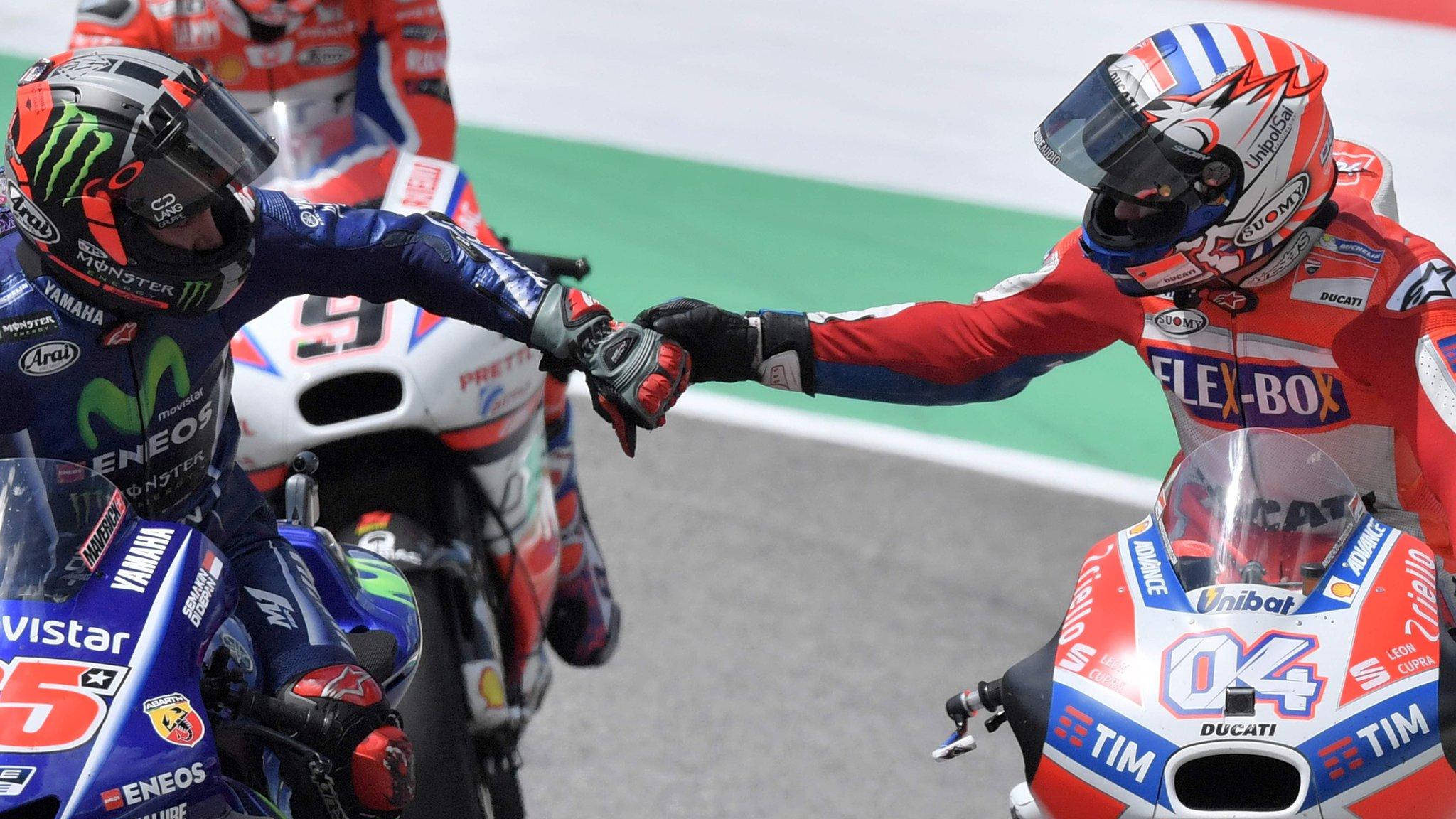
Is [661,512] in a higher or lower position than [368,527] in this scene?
lower

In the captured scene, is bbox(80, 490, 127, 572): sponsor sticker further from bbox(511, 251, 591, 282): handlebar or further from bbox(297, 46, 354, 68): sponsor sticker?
bbox(297, 46, 354, 68): sponsor sticker

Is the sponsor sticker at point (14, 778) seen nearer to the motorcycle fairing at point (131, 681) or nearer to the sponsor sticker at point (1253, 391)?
the motorcycle fairing at point (131, 681)

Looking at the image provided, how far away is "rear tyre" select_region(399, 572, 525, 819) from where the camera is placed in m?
3.58

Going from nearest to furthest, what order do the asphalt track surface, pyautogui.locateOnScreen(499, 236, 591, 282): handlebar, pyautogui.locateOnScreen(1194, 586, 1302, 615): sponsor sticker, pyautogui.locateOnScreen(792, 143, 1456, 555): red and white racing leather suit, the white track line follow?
pyautogui.locateOnScreen(1194, 586, 1302, 615): sponsor sticker < pyautogui.locateOnScreen(792, 143, 1456, 555): red and white racing leather suit < pyautogui.locateOnScreen(499, 236, 591, 282): handlebar < the asphalt track surface < the white track line

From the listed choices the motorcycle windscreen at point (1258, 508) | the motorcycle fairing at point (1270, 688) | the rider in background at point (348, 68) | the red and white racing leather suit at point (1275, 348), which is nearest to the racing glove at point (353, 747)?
the motorcycle fairing at point (1270, 688)

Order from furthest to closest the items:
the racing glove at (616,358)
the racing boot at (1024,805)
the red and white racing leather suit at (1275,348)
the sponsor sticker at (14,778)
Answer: the racing glove at (616,358)
the red and white racing leather suit at (1275,348)
the racing boot at (1024,805)
the sponsor sticker at (14,778)

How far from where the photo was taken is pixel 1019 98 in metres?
9.70

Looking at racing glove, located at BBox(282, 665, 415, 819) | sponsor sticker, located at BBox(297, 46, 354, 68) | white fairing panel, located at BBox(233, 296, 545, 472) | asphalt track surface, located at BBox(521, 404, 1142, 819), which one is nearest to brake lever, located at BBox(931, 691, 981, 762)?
racing glove, located at BBox(282, 665, 415, 819)

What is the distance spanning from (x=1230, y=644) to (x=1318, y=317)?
102 centimetres

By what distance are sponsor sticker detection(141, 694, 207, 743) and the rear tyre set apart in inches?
42.9

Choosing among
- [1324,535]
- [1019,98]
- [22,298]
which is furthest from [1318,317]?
[1019,98]

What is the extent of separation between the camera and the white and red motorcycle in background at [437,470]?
375cm

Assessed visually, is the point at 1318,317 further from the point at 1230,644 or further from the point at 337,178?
the point at 337,178

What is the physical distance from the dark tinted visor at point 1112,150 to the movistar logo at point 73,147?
1.61m
